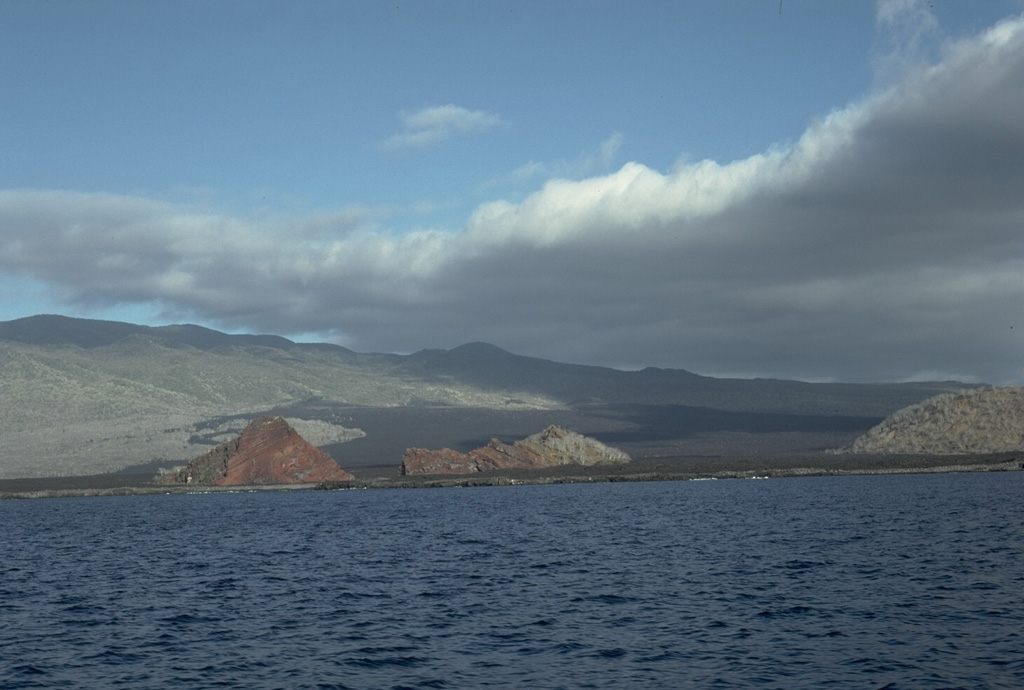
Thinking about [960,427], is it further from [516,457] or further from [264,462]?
[264,462]

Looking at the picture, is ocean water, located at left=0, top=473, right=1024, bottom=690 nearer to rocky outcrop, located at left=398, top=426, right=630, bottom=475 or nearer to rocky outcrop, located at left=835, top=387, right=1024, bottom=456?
rocky outcrop, located at left=398, top=426, right=630, bottom=475

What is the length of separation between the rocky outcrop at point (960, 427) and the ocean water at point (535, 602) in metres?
80.4

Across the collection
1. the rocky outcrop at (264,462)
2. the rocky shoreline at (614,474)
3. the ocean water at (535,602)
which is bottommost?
the ocean water at (535,602)

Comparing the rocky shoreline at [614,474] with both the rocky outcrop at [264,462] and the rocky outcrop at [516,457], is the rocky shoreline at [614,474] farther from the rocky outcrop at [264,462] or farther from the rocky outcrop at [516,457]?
the rocky outcrop at [516,457]

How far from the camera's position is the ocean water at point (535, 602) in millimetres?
27906

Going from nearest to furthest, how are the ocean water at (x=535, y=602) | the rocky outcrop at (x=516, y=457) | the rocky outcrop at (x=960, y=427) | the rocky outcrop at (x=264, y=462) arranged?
the ocean water at (x=535, y=602)
the rocky outcrop at (x=264, y=462)
the rocky outcrop at (x=960, y=427)
the rocky outcrop at (x=516, y=457)

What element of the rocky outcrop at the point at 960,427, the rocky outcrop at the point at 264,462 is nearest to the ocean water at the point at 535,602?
the rocky outcrop at the point at 264,462

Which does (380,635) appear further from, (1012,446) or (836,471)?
(1012,446)

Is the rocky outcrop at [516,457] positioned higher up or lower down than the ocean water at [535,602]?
higher up

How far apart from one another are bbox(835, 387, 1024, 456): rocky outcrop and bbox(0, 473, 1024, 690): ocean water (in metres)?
80.4

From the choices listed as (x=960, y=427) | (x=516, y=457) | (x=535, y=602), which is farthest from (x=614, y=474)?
(x=535, y=602)

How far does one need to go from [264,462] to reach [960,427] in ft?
330

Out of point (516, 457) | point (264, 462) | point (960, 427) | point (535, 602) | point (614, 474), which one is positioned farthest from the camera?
point (516, 457)

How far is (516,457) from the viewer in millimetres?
157000
